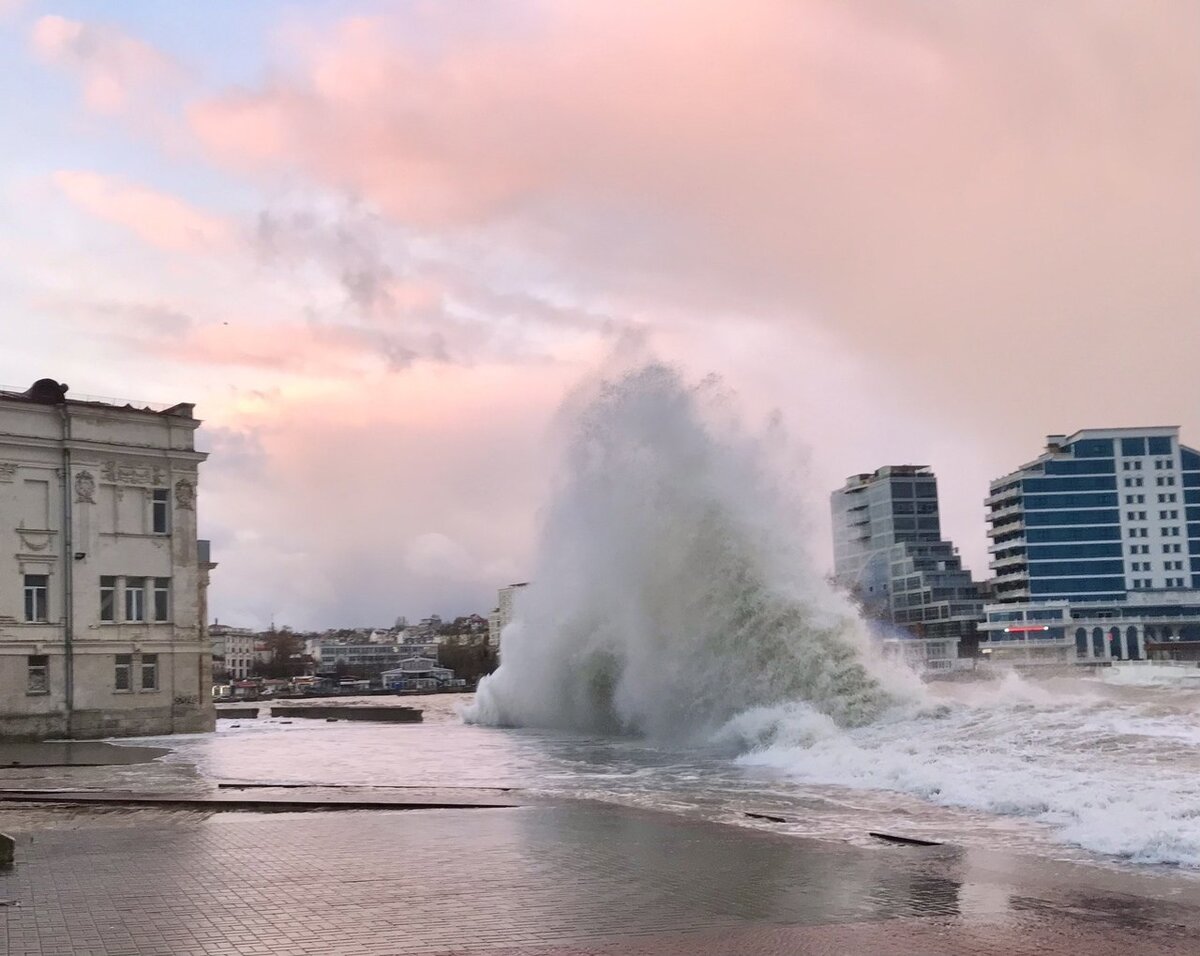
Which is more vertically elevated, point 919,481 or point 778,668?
point 919,481

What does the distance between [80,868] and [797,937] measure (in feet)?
20.9

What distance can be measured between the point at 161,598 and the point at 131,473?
13.5 ft

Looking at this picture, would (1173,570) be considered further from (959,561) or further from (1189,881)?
(1189,881)

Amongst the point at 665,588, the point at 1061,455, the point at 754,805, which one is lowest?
the point at 754,805

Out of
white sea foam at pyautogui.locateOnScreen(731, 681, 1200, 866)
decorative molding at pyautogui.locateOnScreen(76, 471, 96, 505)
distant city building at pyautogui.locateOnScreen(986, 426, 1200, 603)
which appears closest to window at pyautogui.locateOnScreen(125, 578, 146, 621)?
decorative molding at pyautogui.locateOnScreen(76, 471, 96, 505)

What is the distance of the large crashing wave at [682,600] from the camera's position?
94.4ft

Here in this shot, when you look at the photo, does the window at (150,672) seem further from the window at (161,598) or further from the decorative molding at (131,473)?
the decorative molding at (131,473)

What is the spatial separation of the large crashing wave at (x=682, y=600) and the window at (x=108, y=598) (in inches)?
542

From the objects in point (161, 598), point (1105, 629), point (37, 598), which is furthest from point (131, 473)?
point (1105, 629)

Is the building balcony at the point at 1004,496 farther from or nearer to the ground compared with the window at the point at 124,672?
farther from the ground

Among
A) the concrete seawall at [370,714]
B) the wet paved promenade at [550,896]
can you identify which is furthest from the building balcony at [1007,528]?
the wet paved promenade at [550,896]

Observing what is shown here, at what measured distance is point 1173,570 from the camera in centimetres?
13975

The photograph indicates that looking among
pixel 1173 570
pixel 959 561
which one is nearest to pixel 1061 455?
pixel 1173 570

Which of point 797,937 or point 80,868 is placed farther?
point 80,868
